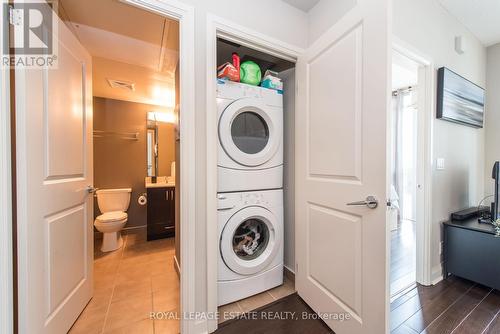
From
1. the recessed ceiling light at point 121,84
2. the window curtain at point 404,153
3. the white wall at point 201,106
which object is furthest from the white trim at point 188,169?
the window curtain at point 404,153

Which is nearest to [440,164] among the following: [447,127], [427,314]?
[447,127]

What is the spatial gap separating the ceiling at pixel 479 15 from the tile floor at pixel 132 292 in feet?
11.6

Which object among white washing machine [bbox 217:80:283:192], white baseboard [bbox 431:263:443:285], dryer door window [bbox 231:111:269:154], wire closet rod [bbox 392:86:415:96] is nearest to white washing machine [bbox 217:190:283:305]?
white washing machine [bbox 217:80:283:192]

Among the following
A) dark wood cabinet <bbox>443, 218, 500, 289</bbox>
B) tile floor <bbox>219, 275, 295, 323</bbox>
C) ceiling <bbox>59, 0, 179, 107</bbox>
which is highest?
ceiling <bbox>59, 0, 179, 107</bbox>

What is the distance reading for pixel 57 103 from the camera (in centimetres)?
110

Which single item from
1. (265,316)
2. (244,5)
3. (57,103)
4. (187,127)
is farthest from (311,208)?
(57,103)

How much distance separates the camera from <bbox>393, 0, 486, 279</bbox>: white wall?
1575 millimetres

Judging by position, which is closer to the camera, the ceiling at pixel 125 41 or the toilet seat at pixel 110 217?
the ceiling at pixel 125 41

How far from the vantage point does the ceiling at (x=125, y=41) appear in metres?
1.37

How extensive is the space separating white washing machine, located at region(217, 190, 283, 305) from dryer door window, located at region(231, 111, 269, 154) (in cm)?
38

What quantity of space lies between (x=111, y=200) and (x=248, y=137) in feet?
7.90

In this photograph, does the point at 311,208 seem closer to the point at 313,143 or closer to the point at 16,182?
the point at 313,143

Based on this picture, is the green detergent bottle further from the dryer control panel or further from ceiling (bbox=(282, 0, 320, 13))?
the dryer control panel

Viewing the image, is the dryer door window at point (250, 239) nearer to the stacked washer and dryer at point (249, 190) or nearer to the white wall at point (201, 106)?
the stacked washer and dryer at point (249, 190)
